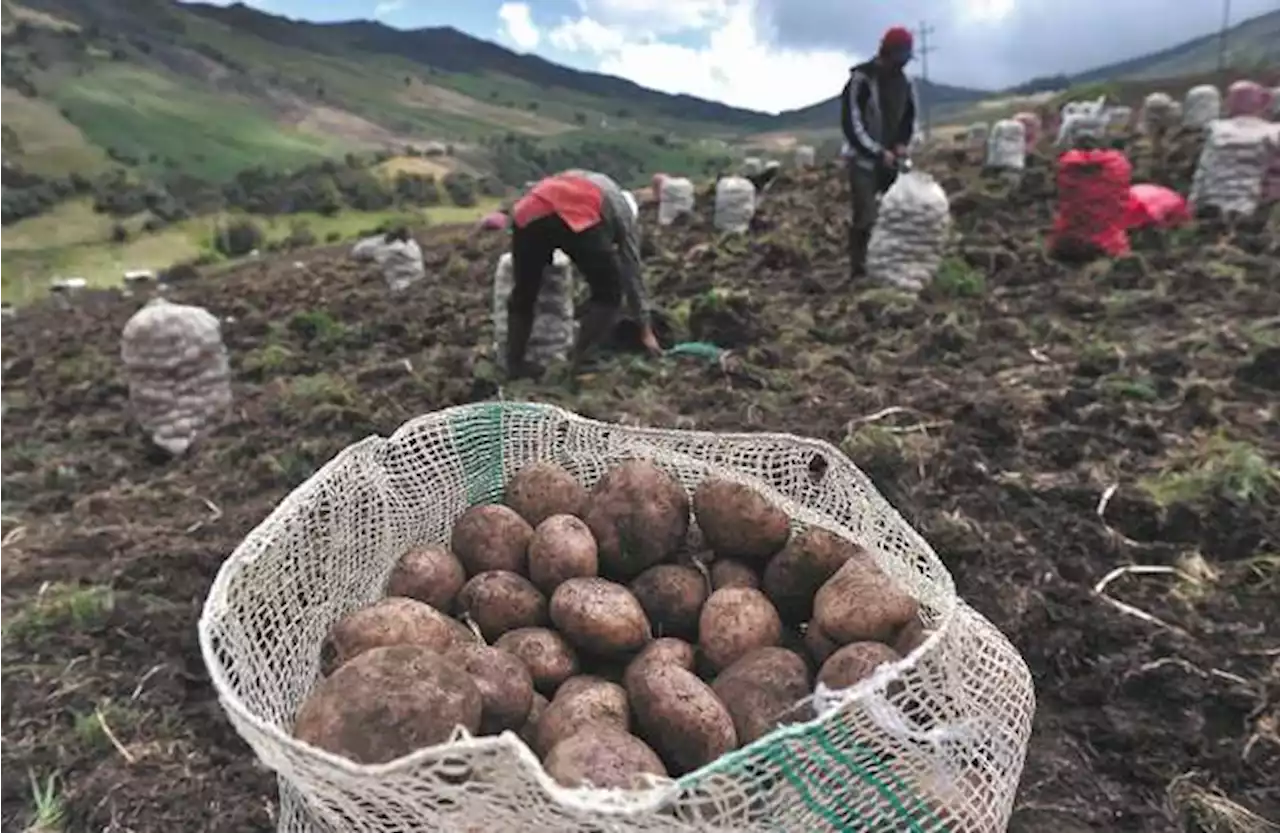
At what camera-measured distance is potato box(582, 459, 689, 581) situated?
7.69 feet

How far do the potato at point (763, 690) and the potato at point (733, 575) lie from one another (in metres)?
0.31

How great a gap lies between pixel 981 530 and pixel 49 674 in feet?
8.71

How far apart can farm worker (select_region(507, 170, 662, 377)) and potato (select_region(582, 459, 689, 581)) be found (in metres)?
3.00

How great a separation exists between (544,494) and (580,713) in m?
0.70

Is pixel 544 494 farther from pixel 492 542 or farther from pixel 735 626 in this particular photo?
pixel 735 626

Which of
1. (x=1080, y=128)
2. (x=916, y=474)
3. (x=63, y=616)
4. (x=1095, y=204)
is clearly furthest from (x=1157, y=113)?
(x=63, y=616)

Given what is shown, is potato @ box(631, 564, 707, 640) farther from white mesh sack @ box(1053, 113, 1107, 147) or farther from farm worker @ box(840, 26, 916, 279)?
white mesh sack @ box(1053, 113, 1107, 147)

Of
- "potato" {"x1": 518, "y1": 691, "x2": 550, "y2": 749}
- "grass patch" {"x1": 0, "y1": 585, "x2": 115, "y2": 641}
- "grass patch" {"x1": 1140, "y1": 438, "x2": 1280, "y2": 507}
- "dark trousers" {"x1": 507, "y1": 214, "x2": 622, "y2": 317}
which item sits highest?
"dark trousers" {"x1": 507, "y1": 214, "x2": 622, "y2": 317}

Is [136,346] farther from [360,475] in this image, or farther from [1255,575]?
[1255,575]

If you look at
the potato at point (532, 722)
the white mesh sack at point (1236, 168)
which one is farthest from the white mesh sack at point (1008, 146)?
the potato at point (532, 722)

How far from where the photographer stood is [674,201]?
14484 millimetres

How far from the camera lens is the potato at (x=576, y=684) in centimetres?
199

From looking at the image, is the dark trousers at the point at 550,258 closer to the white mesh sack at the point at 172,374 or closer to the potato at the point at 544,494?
the white mesh sack at the point at 172,374

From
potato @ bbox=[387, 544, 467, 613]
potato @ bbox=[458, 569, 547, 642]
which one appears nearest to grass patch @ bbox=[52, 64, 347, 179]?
potato @ bbox=[387, 544, 467, 613]
